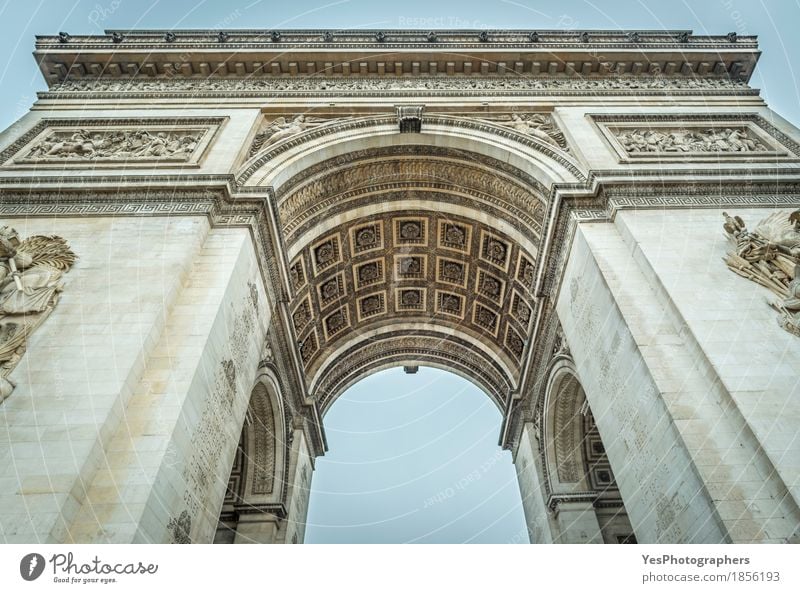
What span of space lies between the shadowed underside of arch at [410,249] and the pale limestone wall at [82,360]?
2.99m

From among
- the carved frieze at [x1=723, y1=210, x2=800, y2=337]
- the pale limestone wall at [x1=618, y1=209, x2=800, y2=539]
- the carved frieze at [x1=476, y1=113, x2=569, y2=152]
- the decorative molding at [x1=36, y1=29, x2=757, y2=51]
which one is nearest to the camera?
the pale limestone wall at [x1=618, y1=209, x2=800, y2=539]

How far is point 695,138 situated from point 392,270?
330 inches

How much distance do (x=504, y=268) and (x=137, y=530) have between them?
34.2 feet

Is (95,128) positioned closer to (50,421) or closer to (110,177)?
(110,177)

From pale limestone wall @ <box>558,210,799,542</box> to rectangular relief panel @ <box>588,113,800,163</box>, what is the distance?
2.10m

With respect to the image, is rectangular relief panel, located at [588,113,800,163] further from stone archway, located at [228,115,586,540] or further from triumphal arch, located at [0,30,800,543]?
stone archway, located at [228,115,586,540]

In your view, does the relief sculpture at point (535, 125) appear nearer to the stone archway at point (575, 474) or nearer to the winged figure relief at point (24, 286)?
the stone archway at point (575, 474)

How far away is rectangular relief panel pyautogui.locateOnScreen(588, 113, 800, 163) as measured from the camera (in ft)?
33.1

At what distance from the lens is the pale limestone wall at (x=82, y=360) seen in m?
4.99

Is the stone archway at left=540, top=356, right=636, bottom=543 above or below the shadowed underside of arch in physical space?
below

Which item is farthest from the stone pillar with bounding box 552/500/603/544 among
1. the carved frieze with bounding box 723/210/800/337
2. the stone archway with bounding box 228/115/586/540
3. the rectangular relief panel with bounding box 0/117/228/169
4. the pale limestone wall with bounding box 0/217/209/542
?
the rectangular relief panel with bounding box 0/117/228/169

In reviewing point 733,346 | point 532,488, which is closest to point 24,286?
point 733,346

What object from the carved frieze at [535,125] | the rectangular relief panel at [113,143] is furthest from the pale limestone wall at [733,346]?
the rectangular relief panel at [113,143]
